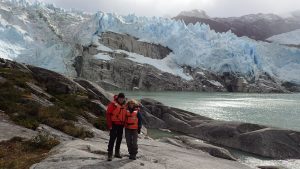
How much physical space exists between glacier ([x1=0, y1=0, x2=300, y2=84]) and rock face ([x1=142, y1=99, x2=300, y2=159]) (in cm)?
10568

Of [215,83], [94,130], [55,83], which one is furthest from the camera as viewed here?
[215,83]

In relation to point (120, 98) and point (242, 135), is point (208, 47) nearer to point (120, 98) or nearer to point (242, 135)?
point (242, 135)

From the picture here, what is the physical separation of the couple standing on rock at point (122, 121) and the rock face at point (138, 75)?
13353 centimetres

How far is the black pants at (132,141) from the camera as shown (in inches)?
473

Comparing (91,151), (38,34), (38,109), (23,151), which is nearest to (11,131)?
(23,151)

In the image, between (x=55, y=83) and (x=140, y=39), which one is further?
(x=140, y=39)

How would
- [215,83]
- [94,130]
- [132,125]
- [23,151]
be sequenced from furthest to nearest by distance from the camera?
1. [215,83]
2. [94,130]
3. [23,151]
4. [132,125]

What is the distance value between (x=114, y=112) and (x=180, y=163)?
2.88 meters

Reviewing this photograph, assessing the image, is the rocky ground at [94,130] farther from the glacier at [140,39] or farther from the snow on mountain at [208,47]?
the glacier at [140,39]

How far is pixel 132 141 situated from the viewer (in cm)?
1204

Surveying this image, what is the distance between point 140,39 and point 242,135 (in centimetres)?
13589

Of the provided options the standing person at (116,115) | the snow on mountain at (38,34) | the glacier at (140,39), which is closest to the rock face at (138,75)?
the glacier at (140,39)

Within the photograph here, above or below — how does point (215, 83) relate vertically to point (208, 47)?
below

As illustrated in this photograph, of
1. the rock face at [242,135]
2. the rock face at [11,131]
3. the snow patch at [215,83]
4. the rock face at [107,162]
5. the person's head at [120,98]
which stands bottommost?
the rock face at [242,135]
